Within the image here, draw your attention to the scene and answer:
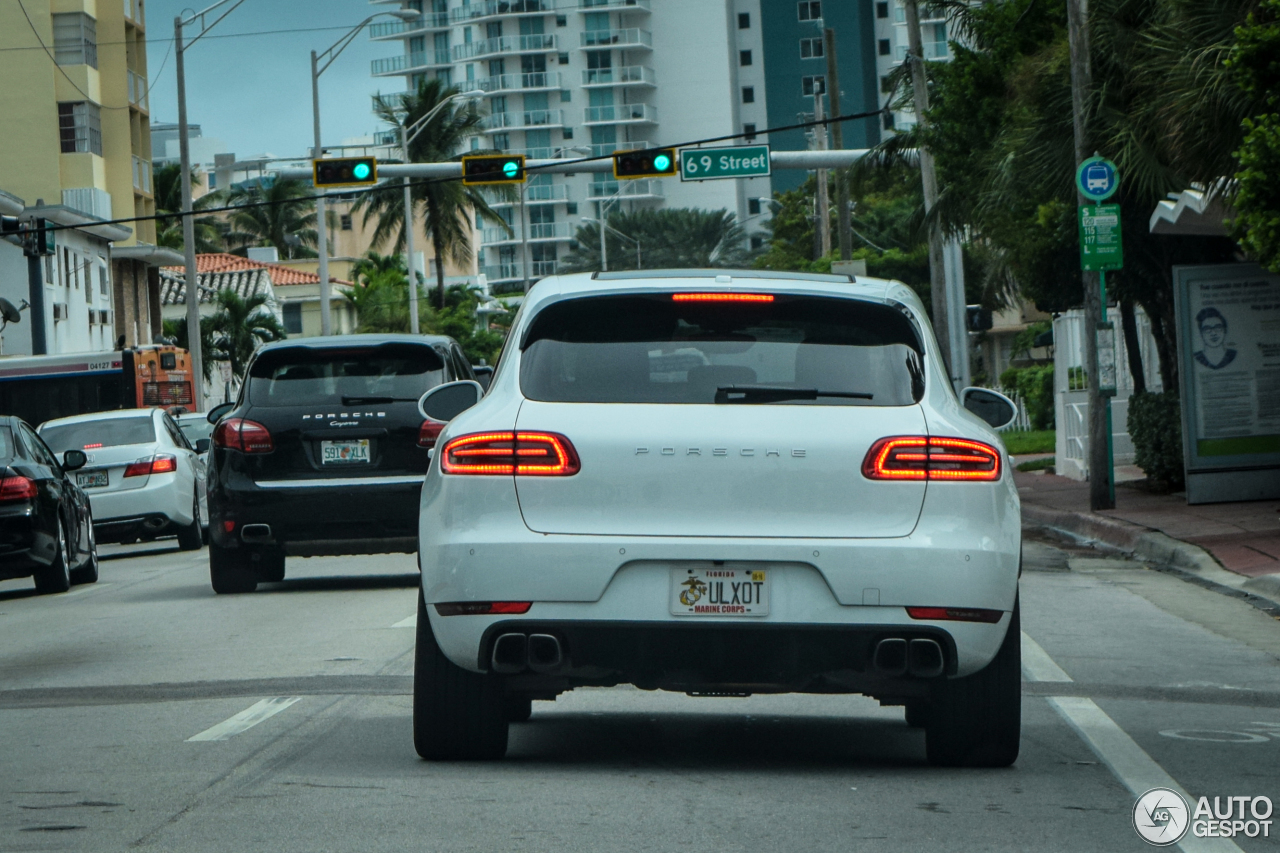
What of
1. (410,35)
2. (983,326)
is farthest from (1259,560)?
(410,35)

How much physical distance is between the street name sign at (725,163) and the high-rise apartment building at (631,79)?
85.1 m

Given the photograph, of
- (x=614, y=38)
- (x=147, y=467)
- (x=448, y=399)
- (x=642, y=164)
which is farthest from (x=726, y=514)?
(x=614, y=38)

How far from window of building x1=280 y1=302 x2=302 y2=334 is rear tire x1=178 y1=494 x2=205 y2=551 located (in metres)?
61.2

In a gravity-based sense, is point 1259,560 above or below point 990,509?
below

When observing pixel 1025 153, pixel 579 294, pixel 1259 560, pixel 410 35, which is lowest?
pixel 1259 560

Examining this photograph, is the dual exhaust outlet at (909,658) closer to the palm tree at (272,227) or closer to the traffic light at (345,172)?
the traffic light at (345,172)

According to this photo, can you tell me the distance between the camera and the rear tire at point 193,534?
22.1 meters

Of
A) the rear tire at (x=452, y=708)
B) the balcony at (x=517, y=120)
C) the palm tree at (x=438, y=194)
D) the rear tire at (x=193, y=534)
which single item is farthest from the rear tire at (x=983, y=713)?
the balcony at (x=517, y=120)

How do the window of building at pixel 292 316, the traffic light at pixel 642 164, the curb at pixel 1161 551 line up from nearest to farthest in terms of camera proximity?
the curb at pixel 1161 551, the traffic light at pixel 642 164, the window of building at pixel 292 316

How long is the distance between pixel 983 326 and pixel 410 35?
340 ft

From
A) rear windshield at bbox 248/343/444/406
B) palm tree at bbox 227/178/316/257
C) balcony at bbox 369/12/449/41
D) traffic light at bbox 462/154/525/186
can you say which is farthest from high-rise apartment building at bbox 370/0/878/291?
rear windshield at bbox 248/343/444/406

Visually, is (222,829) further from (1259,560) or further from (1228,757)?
(1259,560)

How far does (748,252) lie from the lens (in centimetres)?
11700

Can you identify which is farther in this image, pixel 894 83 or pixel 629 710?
pixel 894 83
